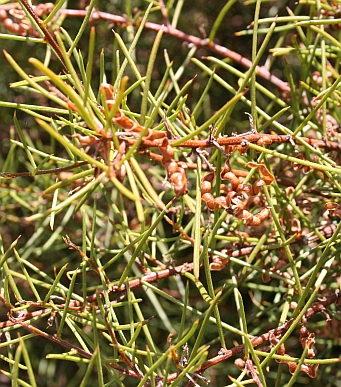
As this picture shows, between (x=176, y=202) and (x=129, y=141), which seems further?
(x=176, y=202)

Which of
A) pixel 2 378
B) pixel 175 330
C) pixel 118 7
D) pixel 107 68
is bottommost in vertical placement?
pixel 2 378

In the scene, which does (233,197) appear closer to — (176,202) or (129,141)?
(129,141)

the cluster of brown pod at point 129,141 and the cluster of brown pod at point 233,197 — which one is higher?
the cluster of brown pod at point 129,141

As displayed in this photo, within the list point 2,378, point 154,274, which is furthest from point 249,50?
point 2,378

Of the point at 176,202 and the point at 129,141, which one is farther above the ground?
the point at 129,141

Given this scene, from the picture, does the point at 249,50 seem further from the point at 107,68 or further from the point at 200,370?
the point at 200,370

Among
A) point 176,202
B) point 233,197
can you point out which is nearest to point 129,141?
point 233,197

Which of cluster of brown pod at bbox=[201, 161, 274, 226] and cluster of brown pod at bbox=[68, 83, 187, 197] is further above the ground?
cluster of brown pod at bbox=[68, 83, 187, 197]

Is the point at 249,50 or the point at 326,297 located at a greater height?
the point at 249,50
